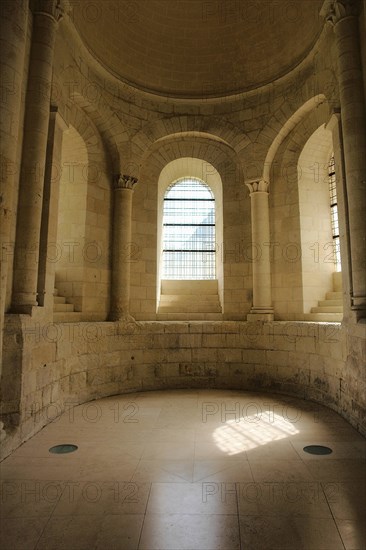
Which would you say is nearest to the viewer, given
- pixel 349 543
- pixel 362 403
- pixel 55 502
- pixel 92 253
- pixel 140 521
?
pixel 349 543

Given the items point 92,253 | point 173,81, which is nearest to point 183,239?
point 92,253

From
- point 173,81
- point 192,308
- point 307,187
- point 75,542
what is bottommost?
point 75,542

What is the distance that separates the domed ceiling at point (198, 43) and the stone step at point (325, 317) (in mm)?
5397

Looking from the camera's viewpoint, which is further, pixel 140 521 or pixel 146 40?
pixel 146 40

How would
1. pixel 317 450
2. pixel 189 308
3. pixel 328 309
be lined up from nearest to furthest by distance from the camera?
pixel 317 450
pixel 328 309
pixel 189 308

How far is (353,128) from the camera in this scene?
534 centimetres

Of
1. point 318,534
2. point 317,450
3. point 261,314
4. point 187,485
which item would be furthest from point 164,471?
point 261,314

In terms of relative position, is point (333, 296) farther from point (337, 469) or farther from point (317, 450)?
point (337, 469)

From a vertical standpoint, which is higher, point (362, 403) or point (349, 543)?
point (362, 403)

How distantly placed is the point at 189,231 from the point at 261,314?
9.62 feet

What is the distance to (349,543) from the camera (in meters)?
2.53

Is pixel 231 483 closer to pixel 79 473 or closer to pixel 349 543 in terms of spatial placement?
pixel 349 543

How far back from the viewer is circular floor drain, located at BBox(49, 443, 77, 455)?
4.14m

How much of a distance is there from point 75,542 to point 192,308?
20.1 feet
